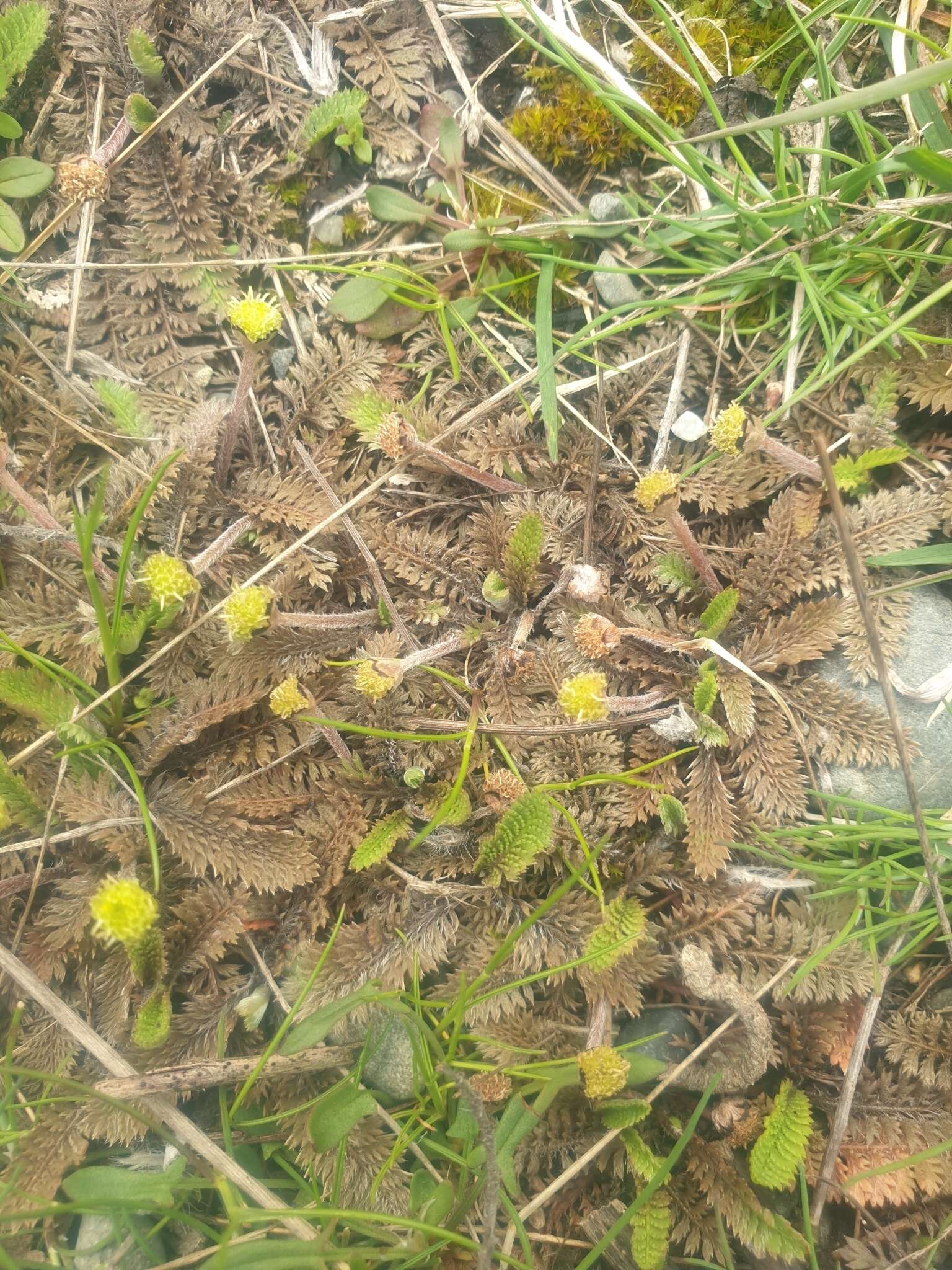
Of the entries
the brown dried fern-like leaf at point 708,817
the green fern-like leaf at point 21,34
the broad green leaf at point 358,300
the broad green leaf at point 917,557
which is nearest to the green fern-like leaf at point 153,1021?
the brown dried fern-like leaf at point 708,817

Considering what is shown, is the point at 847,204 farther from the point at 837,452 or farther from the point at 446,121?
the point at 446,121

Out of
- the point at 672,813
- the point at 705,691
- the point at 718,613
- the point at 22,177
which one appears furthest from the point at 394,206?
the point at 672,813

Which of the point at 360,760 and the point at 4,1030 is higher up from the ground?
the point at 360,760

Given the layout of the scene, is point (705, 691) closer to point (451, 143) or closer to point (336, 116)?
point (451, 143)

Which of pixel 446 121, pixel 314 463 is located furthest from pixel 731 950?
pixel 446 121

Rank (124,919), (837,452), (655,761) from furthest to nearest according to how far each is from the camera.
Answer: (837,452), (655,761), (124,919)

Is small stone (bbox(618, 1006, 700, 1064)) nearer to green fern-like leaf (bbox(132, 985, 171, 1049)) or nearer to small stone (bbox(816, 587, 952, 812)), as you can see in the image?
small stone (bbox(816, 587, 952, 812))

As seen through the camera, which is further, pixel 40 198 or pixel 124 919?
pixel 40 198

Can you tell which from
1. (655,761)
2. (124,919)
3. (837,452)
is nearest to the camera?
(124,919)

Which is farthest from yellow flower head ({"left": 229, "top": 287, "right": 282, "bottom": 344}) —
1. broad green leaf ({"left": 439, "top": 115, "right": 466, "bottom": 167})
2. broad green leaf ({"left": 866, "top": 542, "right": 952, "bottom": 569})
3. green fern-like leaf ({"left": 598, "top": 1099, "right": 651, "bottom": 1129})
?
green fern-like leaf ({"left": 598, "top": 1099, "right": 651, "bottom": 1129})
